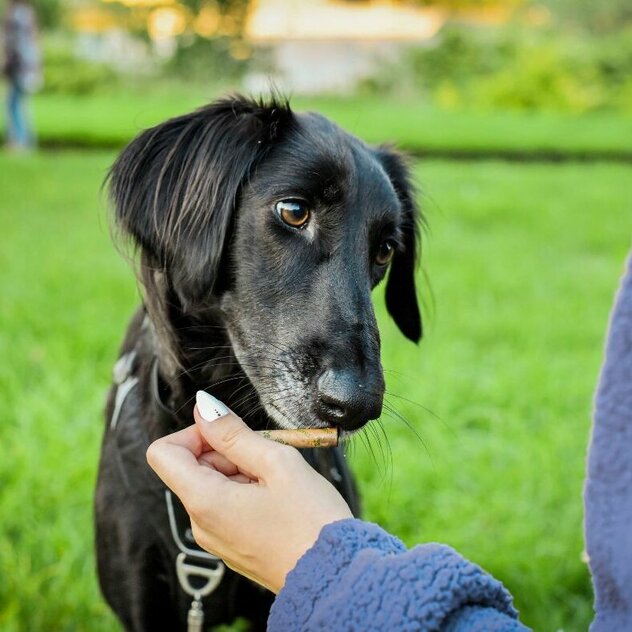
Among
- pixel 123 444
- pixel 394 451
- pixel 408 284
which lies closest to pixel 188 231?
pixel 123 444

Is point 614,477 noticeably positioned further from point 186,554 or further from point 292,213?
point 186,554

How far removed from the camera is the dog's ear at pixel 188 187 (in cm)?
190

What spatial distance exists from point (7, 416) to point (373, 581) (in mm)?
2907

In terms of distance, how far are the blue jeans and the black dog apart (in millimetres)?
10017

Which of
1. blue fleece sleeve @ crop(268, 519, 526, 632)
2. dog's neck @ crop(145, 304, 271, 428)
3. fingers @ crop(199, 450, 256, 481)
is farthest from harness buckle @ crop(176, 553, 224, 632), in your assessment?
blue fleece sleeve @ crop(268, 519, 526, 632)

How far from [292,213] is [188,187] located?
24 centimetres

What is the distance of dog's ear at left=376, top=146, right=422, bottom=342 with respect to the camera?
258 cm

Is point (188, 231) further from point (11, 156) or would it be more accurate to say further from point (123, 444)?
point (11, 156)

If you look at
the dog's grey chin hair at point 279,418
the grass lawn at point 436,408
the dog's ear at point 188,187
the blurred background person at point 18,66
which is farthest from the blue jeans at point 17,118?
the dog's grey chin hair at point 279,418

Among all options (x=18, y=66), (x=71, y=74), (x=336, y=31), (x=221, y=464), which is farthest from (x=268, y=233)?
(x=336, y=31)

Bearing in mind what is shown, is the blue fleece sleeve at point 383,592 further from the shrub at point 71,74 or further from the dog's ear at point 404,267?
the shrub at point 71,74

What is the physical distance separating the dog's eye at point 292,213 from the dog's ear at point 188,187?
0.11 meters

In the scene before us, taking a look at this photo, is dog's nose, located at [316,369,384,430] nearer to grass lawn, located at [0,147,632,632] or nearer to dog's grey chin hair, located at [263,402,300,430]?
dog's grey chin hair, located at [263,402,300,430]

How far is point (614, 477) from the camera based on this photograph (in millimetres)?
1072
